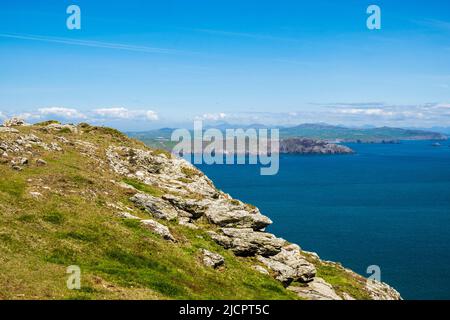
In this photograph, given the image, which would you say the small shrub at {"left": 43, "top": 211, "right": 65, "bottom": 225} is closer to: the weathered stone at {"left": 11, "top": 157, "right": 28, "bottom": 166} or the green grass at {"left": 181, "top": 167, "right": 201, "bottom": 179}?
the weathered stone at {"left": 11, "top": 157, "right": 28, "bottom": 166}

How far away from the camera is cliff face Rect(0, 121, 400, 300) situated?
27750mm

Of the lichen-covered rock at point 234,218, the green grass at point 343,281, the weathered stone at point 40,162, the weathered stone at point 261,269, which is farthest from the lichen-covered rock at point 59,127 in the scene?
the green grass at point 343,281

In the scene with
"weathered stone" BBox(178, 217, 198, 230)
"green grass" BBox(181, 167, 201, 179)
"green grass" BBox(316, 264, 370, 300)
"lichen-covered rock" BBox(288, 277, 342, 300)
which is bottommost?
"green grass" BBox(316, 264, 370, 300)

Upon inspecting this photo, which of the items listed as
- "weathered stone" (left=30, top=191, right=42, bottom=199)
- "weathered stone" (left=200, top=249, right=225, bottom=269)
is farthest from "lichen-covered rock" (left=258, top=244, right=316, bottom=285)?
"weathered stone" (left=30, top=191, right=42, bottom=199)

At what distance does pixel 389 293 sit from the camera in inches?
1988

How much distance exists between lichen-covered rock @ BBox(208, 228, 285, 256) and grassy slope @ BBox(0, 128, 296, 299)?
5.69ft

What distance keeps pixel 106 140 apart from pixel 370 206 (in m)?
146

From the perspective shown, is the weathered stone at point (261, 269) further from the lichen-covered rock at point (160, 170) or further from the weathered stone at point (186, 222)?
the lichen-covered rock at point (160, 170)

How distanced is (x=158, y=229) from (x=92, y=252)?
7819mm

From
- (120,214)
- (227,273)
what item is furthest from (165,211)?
(227,273)

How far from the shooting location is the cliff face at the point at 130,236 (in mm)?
27750

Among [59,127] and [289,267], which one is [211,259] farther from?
[59,127]

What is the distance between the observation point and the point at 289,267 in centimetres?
4097

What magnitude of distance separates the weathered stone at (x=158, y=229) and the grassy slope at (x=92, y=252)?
102 centimetres
